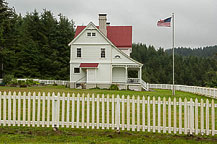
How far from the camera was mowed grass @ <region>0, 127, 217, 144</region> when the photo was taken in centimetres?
618

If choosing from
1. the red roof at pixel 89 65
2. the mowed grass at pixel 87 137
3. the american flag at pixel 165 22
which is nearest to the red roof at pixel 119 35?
the red roof at pixel 89 65

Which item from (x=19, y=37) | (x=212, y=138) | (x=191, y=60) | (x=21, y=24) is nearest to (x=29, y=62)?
(x=19, y=37)

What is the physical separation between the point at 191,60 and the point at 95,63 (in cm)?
9293

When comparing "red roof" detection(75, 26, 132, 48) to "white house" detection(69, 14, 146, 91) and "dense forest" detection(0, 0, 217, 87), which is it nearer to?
"white house" detection(69, 14, 146, 91)

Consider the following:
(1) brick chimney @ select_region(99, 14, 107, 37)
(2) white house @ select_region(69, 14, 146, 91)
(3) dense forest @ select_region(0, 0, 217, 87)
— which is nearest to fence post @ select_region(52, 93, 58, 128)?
(2) white house @ select_region(69, 14, 146, 91)

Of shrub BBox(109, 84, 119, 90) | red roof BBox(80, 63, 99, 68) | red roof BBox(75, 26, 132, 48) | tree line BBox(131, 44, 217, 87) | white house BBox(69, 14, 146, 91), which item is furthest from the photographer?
tree line BBox(131, 44, 217, 87)

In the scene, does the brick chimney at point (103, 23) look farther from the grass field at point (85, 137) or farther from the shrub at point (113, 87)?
the grass field at point (85, 137)

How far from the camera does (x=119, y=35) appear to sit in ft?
112

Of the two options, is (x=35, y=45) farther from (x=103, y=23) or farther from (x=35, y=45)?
(x=103, y=23)

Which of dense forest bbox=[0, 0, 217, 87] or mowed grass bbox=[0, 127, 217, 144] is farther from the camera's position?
dense forest bbox=[0, 0, 217, 87]

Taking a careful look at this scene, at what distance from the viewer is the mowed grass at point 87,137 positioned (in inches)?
243

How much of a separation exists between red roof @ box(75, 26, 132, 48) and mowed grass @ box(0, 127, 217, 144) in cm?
2656

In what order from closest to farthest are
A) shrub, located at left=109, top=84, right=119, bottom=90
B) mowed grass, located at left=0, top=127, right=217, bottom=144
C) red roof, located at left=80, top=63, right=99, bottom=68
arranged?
mowed grass, located at left=0, top=127, right=217, bottom=144 → shrub, located at left=109, top=84, right=119, bottom=90 → red roof, located at left=80, top=63, right=99, bottom=68

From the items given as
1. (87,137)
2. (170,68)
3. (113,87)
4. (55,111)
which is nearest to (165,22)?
(113,87)
